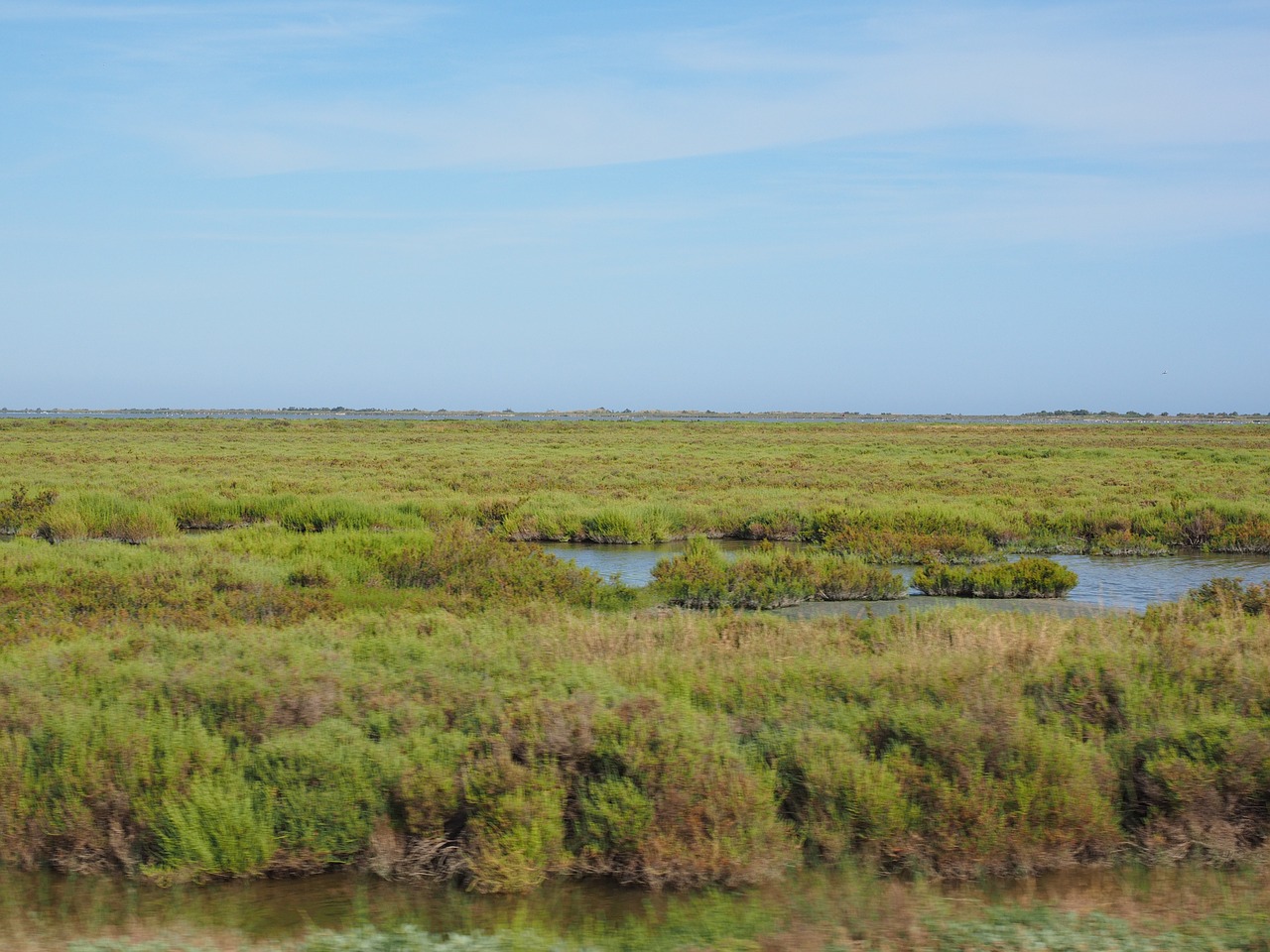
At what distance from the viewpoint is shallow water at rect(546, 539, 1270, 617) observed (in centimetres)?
1523

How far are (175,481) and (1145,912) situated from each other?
30.1 m

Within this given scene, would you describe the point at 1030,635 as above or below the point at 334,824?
above

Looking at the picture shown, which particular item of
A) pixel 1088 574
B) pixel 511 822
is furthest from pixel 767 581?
pixel 511 822

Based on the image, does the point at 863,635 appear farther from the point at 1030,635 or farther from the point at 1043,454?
the point at 1043,454

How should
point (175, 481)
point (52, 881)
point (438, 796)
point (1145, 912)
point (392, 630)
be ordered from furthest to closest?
point (175, 481) → point (392, 630) → point (438, 796) → point (52, 881) → point (1145, 912)

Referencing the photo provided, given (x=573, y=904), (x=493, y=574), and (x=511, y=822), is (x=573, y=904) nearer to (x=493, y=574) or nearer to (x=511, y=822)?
(x=511, y=822)

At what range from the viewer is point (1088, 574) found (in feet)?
63.2

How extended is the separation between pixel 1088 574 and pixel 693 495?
1219 centimetres

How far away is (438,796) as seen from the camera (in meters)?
6.34

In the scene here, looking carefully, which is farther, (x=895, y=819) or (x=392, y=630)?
(x=392, y=630)

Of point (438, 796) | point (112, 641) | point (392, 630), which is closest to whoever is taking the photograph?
point (438, 796)

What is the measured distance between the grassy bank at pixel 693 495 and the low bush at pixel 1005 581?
2649mm

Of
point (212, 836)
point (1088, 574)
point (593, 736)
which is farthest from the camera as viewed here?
point (1088, 574)

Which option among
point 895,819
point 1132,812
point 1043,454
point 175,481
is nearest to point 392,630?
point 895,819
